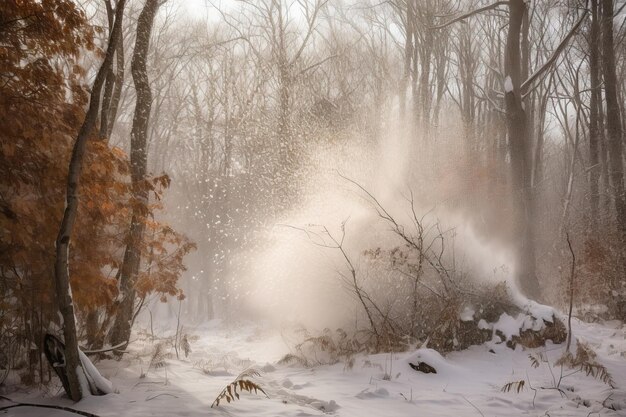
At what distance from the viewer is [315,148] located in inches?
464

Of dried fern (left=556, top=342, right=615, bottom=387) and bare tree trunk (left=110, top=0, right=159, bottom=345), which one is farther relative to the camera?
bare tree trunk (left=110, top=0, right=159, bottom=345)

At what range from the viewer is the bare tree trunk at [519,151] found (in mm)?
9547

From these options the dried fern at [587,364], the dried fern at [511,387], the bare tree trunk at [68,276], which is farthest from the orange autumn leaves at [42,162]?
the dried fern at [587,364]

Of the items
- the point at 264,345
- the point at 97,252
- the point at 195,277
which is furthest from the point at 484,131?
the point at 97,252

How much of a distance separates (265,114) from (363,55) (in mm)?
6920

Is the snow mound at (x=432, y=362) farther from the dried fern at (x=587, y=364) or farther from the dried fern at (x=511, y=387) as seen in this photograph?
the dried fern at (x=587, y=364)

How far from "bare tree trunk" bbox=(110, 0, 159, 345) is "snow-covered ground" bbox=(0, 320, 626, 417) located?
55 cm

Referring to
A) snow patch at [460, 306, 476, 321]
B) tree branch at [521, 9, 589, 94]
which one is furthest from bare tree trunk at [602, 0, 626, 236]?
snow patch at [460, 306, 476, 321]

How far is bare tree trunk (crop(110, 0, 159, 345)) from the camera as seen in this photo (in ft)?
21.8

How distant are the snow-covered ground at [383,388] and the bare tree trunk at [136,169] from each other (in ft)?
1.80

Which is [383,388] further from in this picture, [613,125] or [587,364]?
[613,125]

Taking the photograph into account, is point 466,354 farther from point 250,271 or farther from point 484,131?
point 484,131

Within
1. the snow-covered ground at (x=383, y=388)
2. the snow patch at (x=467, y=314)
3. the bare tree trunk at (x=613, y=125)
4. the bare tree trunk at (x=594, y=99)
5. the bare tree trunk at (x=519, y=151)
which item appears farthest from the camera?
the bare tree trunk at (x=594, y=99)

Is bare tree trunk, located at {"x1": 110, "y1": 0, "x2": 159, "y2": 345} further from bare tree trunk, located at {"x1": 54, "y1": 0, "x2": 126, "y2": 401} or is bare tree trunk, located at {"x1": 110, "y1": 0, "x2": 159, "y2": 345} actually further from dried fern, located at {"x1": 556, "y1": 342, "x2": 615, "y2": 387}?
dried fern, located at {"x1": 556, "y1": 342, "x2": 615, "y2": 387}
